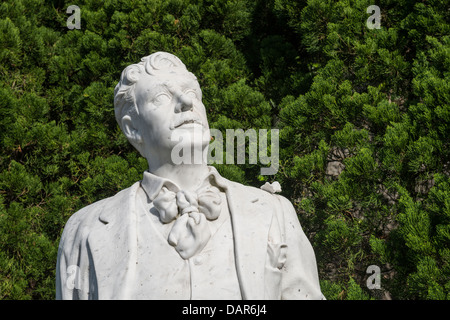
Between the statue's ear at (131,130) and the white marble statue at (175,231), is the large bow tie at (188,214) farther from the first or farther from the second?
the statue's ear at (131,130)

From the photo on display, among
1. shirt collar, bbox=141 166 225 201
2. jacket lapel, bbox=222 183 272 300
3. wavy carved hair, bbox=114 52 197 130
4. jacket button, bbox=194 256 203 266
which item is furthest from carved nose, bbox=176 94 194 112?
jacket button, bbox=194 256 203 266

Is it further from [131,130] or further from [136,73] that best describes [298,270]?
[136,73]

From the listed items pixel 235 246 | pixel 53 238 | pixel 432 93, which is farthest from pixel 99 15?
pixel 235 246

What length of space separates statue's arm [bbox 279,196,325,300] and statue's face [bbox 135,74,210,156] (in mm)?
684

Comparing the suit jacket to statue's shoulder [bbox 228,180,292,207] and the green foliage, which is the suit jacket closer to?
statue's shoulder [bbox 228,180,292,207]

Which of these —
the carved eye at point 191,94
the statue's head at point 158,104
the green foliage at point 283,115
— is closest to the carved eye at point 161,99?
the statue's head at point 158,104

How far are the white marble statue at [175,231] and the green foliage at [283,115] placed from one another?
1.70 metres

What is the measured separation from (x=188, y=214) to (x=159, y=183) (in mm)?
247

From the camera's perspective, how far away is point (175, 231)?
4914 mm

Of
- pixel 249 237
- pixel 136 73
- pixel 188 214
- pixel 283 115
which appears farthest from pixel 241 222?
pixel 283 115

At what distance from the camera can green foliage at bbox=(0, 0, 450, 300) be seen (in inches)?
268

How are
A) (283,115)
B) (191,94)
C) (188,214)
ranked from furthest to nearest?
(283,115)
(191,94)
(188,214)

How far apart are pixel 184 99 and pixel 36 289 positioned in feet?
10.7

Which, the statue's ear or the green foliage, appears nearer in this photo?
the statue's ear
